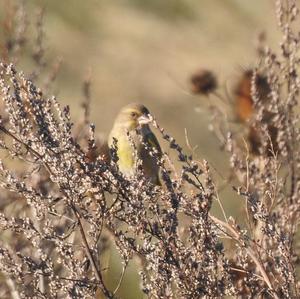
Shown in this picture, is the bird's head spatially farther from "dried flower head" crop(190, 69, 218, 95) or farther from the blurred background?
the blurred background

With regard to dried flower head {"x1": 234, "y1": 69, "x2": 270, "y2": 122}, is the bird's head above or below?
below

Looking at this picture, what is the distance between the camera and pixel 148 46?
3688 cm

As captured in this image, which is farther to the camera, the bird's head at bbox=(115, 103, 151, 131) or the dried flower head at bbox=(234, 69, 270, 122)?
the dried flower head at bbox=(234, 69, 270, 122)

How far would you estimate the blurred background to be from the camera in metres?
26.9

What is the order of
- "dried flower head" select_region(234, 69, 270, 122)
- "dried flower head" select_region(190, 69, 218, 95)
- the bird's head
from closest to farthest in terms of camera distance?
the bird's head < "dried flower head" select_region(234, 69, 270, 122) < "dried flower head" select_region(190, 69, 218, 95)

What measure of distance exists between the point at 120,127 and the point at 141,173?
2679mm

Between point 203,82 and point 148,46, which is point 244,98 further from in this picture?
point 148,46

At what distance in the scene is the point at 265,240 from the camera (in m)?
4.73

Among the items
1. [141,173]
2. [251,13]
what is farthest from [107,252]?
[251,13]

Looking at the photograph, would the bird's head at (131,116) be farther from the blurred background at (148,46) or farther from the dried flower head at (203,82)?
the blurred background at (148,46)

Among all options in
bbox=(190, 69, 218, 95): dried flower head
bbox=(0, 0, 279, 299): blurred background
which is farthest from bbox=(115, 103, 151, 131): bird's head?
bbox=(0, 0, 279, 299): blurred background

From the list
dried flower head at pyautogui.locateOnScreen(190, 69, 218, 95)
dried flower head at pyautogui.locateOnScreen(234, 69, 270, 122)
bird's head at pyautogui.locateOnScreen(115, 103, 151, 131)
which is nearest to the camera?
bird's head at pyautogui.locateOnScreen(115, 103, 151, 131)

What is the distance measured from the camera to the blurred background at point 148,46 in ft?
88.2

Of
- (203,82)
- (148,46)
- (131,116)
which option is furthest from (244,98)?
(148,46)
